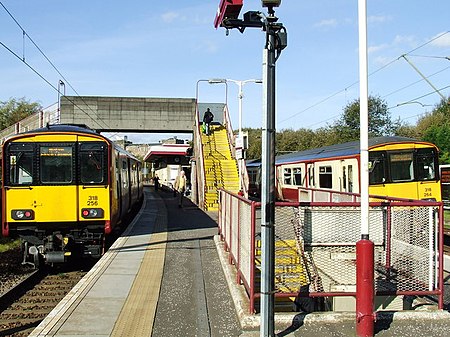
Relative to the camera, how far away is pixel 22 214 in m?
11.1

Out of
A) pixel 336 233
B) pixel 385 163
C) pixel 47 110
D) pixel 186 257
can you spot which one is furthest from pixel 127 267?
pixel 47 110

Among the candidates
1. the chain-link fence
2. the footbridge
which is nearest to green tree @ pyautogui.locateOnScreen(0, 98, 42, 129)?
the footbridge

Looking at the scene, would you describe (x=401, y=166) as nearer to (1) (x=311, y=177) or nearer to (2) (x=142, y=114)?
(1) (x=311, y=177)

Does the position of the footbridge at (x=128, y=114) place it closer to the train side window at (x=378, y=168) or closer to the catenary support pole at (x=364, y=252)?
the train side window at (x=378, y=168)

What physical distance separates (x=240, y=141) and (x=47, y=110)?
68.1 ft

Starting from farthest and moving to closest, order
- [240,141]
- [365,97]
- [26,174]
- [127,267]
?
[240,141] → [26,174] → [127,267] → [365,97]

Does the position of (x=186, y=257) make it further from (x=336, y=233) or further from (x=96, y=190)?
(x=336, y=233)

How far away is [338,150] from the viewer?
18.5 m

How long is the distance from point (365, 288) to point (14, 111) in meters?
69.8

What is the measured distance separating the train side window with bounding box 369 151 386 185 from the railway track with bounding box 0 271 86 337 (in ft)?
29.3

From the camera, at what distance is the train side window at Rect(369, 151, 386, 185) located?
615 inches

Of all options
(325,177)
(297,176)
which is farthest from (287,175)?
(325,177)

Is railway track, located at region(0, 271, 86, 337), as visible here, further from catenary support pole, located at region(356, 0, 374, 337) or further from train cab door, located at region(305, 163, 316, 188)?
train cab door, located at region(305, 163, 316, 188)

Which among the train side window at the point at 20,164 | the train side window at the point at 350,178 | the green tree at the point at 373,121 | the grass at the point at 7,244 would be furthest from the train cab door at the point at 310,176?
the green tree at the point at 373,121
